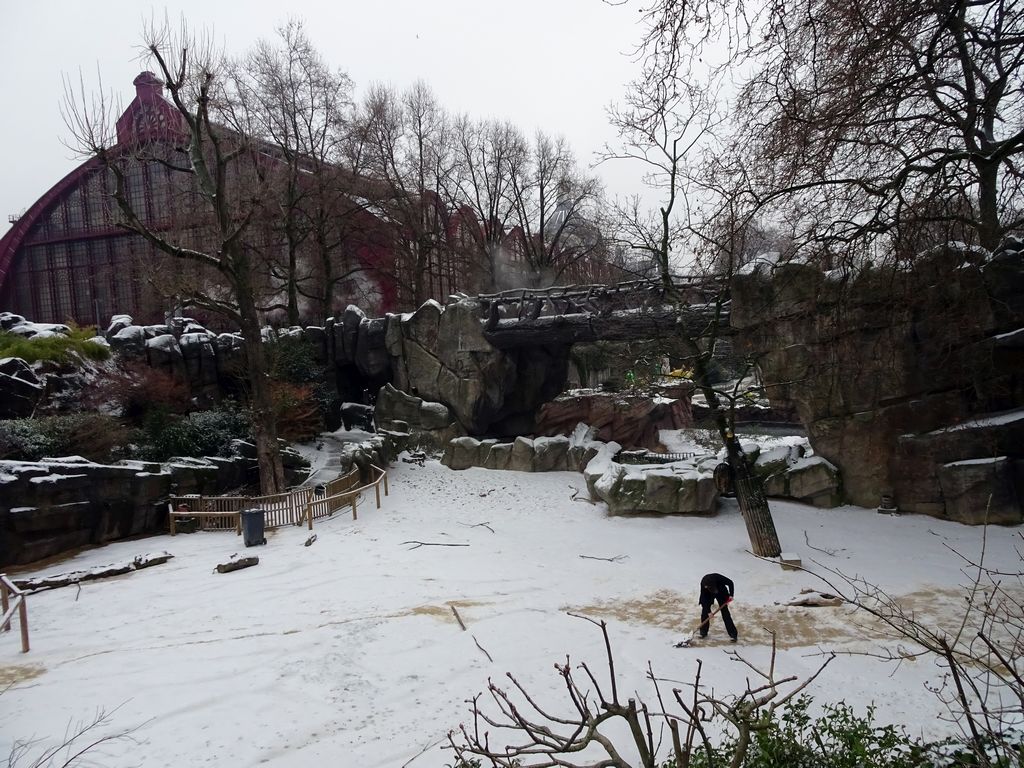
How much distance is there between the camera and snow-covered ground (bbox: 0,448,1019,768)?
17.2ft

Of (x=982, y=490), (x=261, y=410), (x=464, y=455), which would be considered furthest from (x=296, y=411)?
(x=982, y=490)

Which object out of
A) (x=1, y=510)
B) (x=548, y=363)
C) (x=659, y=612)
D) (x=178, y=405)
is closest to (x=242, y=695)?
(x=659, y=612)

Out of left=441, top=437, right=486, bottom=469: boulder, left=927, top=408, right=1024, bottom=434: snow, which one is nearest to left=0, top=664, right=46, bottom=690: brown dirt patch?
left=441, top=437, right=486, bottom=469: boulder

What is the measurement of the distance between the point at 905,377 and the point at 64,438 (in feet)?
53.5

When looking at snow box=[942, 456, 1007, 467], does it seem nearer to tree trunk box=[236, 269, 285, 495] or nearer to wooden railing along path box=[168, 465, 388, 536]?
wooden railing along path box=[168, 465, 388, 536]

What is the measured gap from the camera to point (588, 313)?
59.0ft

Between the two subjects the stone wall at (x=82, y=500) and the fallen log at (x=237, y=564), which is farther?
the stone wall at (x=82, y=500)

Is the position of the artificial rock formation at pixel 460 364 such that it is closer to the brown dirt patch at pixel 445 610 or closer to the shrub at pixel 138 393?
the shrub at pixel 138 393

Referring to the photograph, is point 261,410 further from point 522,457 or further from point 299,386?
point 522,457


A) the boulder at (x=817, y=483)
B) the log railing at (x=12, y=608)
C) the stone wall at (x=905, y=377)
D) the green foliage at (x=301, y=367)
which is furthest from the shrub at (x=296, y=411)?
the boulder at (x=817, y=483)

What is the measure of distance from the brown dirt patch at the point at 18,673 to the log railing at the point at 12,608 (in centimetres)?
44

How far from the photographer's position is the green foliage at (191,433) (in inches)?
569

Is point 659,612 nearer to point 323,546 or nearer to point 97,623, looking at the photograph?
point 323,546

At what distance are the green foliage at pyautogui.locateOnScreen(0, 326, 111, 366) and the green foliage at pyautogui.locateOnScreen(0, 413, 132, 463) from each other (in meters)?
2.99
